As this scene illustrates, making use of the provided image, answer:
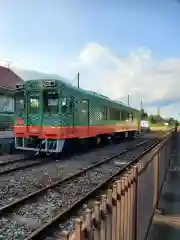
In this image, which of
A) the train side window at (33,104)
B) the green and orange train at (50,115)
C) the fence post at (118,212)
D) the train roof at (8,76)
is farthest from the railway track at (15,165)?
the train roof at (8,76)

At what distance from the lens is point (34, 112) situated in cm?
1633

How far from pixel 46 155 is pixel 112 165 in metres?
4.31

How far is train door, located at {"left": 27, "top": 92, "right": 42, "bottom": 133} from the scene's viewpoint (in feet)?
52.6

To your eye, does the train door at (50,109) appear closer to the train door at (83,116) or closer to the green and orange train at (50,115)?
the green and orange train at (50,115)

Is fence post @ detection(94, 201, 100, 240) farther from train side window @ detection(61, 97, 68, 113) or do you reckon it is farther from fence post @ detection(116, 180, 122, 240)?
train side window @ detection(61, 97, 68, 113)

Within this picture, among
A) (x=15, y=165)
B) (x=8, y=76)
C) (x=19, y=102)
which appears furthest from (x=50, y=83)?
(x=8, y=76)

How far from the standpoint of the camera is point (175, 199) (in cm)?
713

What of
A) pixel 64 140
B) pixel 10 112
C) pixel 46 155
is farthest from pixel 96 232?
pixel 10 112

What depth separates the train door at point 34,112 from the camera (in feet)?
52.6

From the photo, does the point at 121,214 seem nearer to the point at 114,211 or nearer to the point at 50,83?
the point at 114,211

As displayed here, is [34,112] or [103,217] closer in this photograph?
[103,217]

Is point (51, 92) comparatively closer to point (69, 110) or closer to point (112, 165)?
point (69, 110)

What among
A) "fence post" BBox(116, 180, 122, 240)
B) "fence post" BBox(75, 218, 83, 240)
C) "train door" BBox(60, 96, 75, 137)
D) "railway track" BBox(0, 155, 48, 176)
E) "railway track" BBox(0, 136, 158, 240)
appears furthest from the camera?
"train door" BBox(60, 96, 75, 137)

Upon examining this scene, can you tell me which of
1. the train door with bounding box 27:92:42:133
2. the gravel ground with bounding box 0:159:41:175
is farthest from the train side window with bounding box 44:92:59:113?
the gravel ground with bounding box 0:159:41:175
